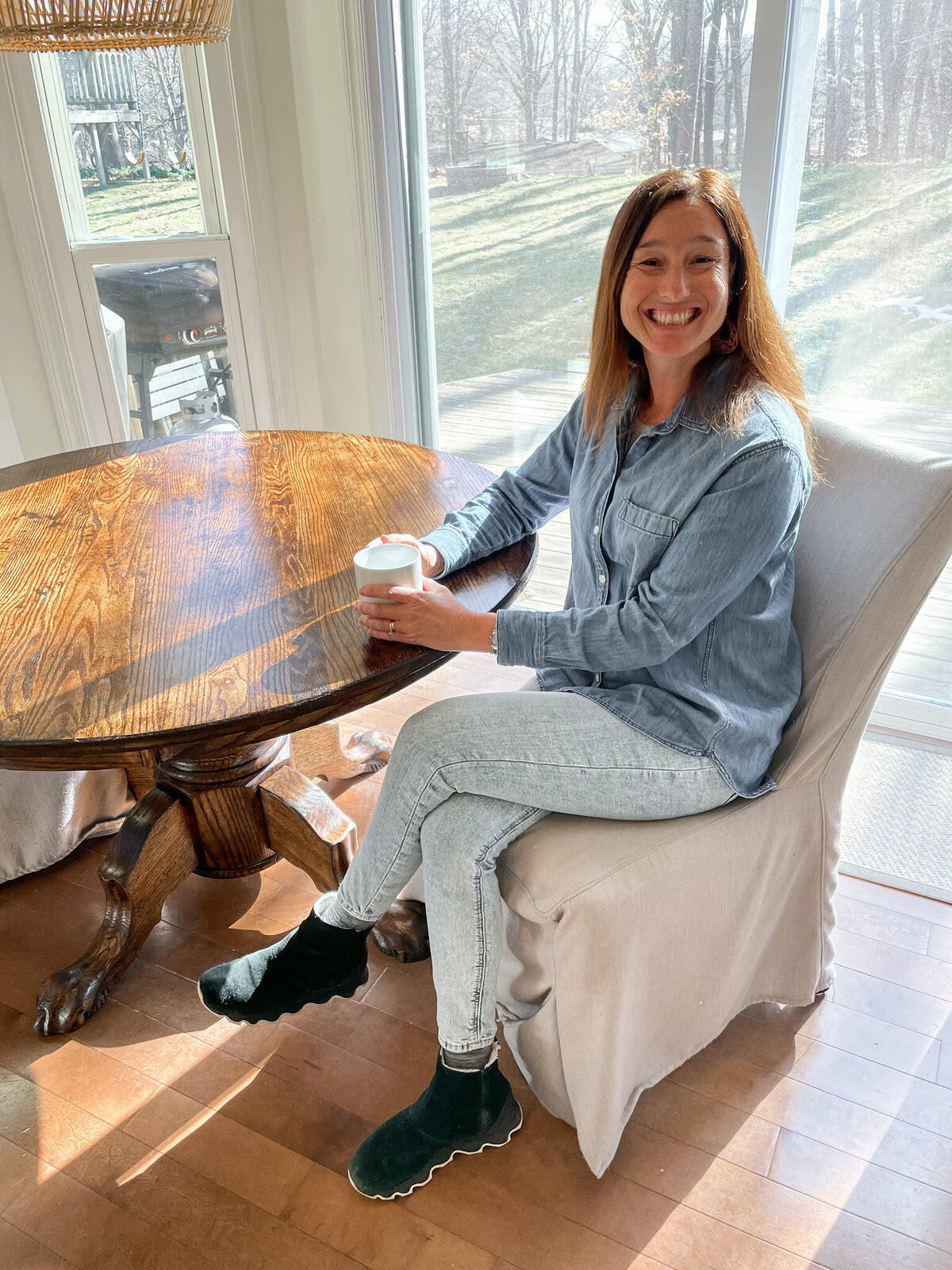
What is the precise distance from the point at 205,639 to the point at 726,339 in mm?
808

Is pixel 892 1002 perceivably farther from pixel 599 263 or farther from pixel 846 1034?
pixel 599 263

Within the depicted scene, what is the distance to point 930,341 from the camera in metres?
1.98

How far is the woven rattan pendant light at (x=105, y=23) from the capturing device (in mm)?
1306

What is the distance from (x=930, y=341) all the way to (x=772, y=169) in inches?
19.1

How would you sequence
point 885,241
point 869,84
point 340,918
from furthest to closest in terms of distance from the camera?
point 885,241 < point 869,84 < point 340,918

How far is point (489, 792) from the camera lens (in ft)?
4.01

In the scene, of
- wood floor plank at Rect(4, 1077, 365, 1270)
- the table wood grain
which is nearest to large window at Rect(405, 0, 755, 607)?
the table wood grain

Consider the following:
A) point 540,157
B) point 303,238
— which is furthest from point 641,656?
point 303,238

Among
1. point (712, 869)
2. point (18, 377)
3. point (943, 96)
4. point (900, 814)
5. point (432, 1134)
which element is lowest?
point (900, 814)

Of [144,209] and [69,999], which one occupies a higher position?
[144,209]

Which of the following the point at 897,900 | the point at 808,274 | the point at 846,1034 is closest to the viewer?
the point at 846,1034

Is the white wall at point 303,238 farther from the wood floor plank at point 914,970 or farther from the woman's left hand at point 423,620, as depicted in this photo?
the wood floor plank at point 914,970

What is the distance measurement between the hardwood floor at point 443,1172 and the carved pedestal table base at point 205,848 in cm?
6

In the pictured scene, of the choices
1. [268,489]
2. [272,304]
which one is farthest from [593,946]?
[272,304]
